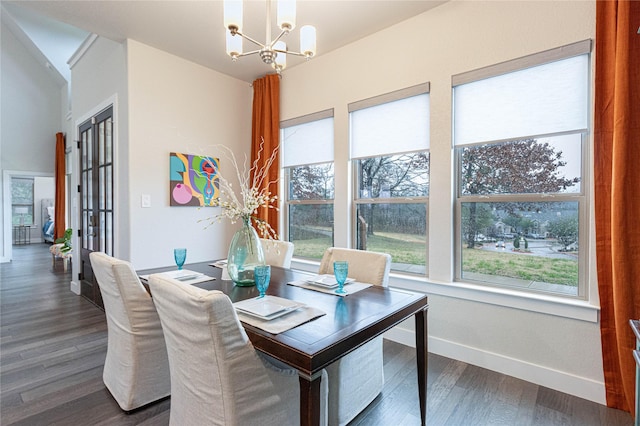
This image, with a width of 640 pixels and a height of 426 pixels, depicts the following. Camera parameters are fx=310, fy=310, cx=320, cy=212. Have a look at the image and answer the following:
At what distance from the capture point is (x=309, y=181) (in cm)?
364

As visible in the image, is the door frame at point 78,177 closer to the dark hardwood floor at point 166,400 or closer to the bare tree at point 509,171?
the dark hardwood floor at point 166,400

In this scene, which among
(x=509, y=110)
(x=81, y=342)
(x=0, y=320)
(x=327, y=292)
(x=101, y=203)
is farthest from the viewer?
(x=101, y=203)

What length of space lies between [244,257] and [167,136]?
2230mm

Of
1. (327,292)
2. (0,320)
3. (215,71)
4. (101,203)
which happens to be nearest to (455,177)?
(327,292)

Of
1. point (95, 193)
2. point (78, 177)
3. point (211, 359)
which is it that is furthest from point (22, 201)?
point (211, 359)

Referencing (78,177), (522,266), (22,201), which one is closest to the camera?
(522,266)

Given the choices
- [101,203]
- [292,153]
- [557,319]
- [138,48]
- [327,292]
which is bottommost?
[557,319]

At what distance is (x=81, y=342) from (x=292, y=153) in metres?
2.76

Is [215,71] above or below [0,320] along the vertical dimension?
above

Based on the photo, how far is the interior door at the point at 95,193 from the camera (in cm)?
348

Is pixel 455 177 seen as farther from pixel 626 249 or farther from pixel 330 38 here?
pixel 330 38

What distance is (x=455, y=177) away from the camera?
2545 mm

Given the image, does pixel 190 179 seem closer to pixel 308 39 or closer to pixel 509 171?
pixel 308 39

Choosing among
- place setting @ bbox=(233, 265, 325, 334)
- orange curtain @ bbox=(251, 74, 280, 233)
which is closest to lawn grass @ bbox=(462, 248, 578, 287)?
place setting @ bbox=(233, 265, 325, 334)
